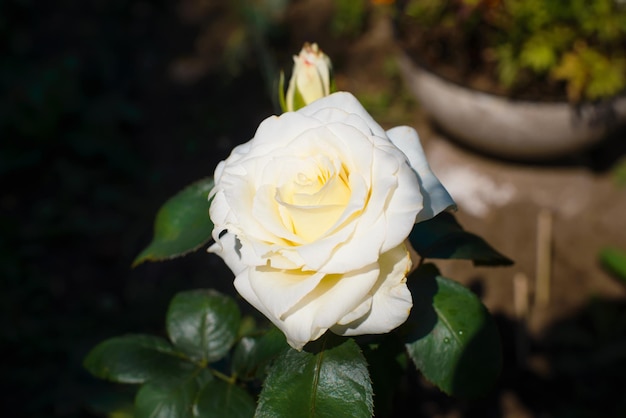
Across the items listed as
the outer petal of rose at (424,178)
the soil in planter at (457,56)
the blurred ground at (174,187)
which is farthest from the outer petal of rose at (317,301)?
the soil in planter at (457,56)

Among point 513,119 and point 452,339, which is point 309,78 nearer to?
point 452,339

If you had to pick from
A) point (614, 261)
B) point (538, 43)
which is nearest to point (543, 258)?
point (614, 261)

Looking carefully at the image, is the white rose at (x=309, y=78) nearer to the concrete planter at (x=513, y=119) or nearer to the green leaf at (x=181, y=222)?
the green leaf at (x=181, y=222)

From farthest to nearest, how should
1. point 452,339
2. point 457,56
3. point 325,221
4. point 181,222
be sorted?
point 457,56, point 181,222, point 452,339, point 325,221

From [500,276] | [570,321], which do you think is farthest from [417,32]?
[570,321]

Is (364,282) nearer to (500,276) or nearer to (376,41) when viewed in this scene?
(500,276)
